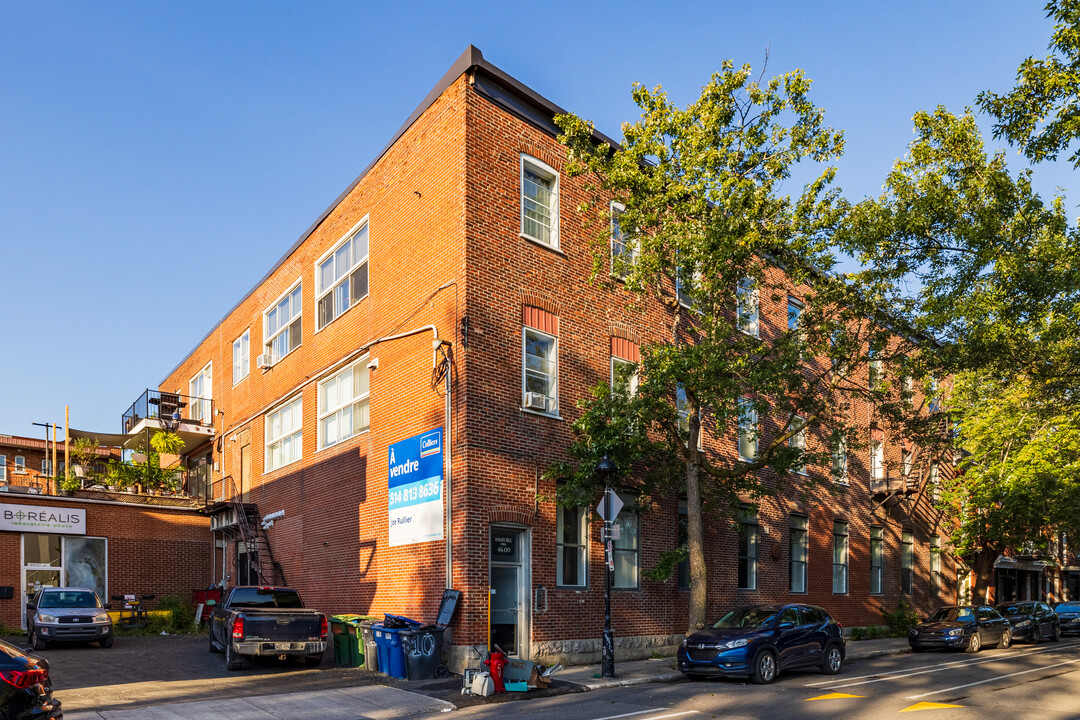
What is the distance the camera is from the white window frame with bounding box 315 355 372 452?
68.4 ft

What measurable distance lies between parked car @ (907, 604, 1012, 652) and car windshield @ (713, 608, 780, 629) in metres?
9.30

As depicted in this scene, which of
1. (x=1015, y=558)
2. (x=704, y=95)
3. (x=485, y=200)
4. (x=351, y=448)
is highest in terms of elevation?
(x=704, y=95)

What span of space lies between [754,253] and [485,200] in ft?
18.0

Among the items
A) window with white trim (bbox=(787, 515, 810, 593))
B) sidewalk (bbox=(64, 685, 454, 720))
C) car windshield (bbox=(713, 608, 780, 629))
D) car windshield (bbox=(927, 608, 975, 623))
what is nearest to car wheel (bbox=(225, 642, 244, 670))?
sidewalk (bbox=(64, 685, 454, 720))

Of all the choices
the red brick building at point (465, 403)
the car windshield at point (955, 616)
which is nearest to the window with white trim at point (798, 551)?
the red brick building at point (465, 403)

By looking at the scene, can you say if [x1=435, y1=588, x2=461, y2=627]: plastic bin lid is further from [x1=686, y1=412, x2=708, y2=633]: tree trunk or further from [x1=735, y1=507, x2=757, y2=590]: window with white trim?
[x1=735, y1=507, x2=757, y2=590]: window with white trim

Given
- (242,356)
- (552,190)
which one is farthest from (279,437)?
(552,190)

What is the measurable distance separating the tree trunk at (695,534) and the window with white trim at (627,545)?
2.01m

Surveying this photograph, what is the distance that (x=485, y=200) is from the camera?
1812cm

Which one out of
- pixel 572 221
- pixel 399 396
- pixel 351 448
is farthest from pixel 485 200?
pixel 351 448

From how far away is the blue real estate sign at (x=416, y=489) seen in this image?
682 inches

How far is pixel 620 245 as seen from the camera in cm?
2127

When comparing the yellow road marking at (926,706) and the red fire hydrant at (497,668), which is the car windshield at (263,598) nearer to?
the red fire hydrant at (497,668)

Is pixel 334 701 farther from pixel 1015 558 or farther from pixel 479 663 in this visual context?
pixel 1015 558
